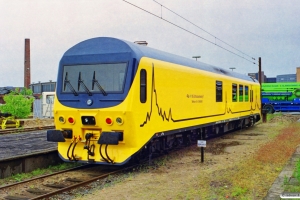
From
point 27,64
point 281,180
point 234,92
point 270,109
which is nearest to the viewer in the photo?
point 281,180

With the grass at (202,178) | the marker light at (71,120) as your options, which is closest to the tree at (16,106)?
the grass at (202,178)

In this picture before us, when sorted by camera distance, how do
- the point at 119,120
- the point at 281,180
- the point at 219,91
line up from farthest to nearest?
the point at 219,91
the point at 119,120
the point at 281,180

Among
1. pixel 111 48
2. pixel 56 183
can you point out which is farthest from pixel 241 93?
pixel 56 183

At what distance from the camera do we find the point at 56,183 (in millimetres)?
8688

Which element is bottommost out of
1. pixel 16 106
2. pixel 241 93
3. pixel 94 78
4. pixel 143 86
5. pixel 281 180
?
pixel 281 180

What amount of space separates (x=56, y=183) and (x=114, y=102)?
226 cm

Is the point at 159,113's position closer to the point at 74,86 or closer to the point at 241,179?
the point at 74,86

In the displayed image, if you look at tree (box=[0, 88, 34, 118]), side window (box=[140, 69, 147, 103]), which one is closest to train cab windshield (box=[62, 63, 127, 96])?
side window (box=[140, 69, 147, 103])

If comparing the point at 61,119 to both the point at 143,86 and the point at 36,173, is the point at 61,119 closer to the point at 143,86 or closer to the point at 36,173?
the point at 36,173

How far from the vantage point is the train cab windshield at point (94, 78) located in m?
9.60

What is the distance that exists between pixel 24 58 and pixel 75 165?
4573cm

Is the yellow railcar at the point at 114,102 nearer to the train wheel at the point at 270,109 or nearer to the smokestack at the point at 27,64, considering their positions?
the train wheel at the point at 270,109

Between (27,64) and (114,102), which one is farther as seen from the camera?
(27,64)

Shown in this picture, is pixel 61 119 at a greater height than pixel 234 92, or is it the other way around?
pixel 234 92
